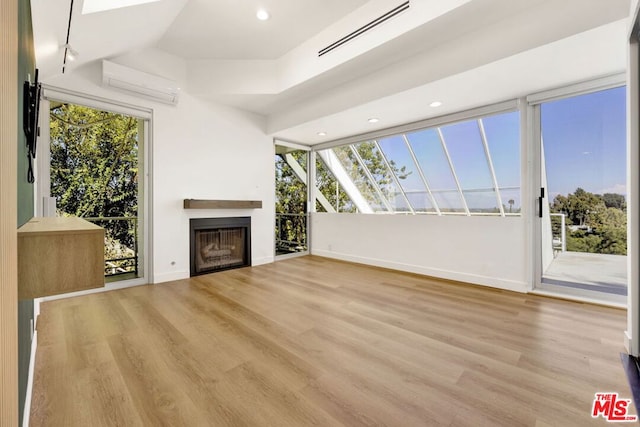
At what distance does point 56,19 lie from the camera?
6.26ft

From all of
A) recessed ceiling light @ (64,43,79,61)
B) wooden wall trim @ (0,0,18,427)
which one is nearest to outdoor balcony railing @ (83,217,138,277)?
recessed ceiling light @ (64,43,79,61)

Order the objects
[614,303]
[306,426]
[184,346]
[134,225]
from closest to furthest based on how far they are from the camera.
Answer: [306,426], [184,346], [614,303], [134,225]

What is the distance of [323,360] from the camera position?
6.27ft

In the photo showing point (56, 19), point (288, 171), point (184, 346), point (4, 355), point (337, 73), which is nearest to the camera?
point (4, 355)

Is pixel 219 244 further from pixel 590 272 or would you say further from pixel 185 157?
pixel 590 272

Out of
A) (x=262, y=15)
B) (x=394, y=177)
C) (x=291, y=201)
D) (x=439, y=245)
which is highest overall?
(x=262, y=15)

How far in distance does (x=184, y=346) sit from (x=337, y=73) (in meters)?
3.41

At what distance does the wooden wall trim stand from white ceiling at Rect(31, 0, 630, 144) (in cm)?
136

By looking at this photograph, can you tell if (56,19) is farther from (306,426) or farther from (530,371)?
(530,371)

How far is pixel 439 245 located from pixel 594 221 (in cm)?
173

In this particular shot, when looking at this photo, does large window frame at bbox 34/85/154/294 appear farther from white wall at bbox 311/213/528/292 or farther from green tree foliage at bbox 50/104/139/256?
white wall at bbox 311/213/528/292

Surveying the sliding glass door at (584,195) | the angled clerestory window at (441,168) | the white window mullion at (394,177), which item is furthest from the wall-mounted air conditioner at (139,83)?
the sliding glass door at (584,195)

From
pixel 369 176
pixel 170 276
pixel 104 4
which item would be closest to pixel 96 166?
pixel 170 276

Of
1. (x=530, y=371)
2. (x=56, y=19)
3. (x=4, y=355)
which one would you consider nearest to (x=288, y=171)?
(x=56, y=19)
